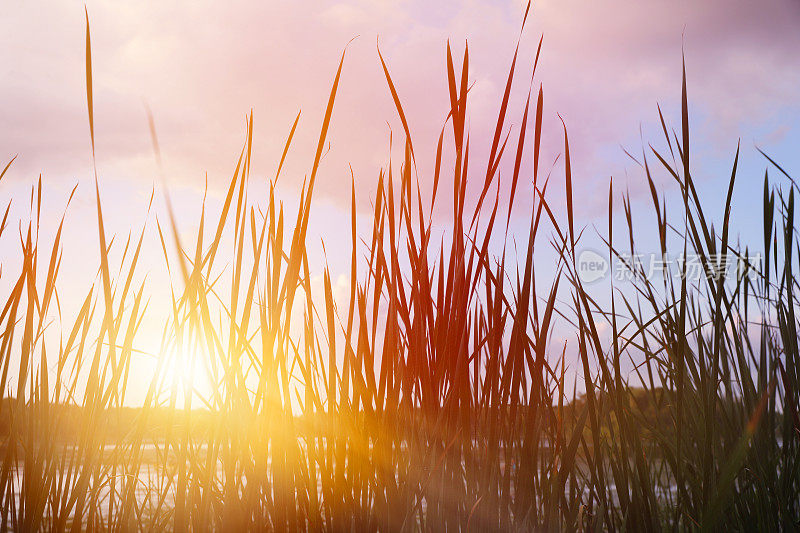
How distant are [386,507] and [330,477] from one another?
11 cm

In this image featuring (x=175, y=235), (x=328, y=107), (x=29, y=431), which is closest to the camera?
(x=175, y=235)

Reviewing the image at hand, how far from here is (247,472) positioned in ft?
3.68

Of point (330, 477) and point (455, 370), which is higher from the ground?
point (455, 370)

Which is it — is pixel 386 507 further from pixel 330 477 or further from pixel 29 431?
pixel 29 431

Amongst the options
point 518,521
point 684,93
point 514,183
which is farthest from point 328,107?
point 518,521

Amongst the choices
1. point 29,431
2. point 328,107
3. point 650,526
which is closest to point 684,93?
point 328,107

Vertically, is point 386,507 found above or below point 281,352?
below

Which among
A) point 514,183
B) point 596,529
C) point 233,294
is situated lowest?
point 596,529

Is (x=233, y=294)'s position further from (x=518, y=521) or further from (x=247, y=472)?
(x=518, y=521)

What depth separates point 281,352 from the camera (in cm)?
106

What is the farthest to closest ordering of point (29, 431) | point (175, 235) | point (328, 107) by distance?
point (29, 431) < point (328, 107) < point (175, 235)

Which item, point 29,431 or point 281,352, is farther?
point 29,431

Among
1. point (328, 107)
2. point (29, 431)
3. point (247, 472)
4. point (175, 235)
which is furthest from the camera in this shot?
point (29, 431)

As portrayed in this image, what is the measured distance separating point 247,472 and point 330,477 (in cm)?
16
